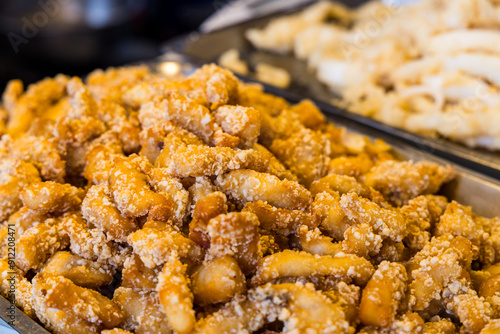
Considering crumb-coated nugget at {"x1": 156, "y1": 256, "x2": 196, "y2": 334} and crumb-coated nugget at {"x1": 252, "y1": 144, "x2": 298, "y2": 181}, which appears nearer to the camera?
crumb-coated nugget at {"x1": 156, "y1": 256, "x2": 196, "y2": 334}

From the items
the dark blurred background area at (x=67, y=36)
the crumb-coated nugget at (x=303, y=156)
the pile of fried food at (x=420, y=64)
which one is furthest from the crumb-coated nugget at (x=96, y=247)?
the dark blurred background area at (x=67, y=36)

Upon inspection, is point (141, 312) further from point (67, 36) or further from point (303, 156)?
point (67, 36)

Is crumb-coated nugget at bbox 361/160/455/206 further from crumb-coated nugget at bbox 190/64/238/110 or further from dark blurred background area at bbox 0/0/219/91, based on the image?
dark blurred background area at bbox 0/0/219/91

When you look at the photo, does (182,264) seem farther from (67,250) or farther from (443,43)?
(443,43)

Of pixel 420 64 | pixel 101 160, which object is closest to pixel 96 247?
pixel 101 160

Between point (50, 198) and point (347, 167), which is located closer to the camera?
point (50, 198)

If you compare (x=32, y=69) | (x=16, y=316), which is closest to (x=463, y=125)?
(x=16, y=316)

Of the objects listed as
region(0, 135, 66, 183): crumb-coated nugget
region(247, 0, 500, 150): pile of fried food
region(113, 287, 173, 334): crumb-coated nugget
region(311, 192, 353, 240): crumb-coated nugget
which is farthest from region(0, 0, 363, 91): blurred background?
region(113, 287, 173, 334): crumb-coated nugget
